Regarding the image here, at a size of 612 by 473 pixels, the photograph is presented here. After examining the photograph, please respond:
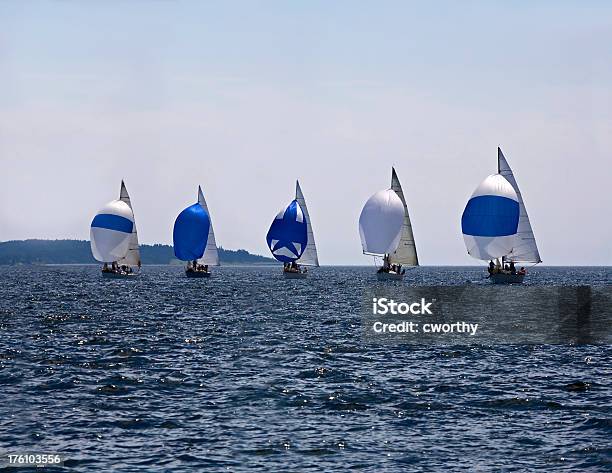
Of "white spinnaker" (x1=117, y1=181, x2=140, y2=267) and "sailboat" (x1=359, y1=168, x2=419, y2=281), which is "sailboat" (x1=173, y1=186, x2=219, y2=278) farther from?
"sailboat" (x1=359, y1=168, x2=419, y2=281)

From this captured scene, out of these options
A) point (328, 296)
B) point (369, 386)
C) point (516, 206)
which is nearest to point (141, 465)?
point (369, 386)

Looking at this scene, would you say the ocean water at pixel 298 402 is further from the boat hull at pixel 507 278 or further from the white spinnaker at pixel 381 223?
the white spinnaker at pixel 381 223

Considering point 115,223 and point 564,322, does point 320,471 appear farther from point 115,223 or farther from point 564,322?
point 115,223

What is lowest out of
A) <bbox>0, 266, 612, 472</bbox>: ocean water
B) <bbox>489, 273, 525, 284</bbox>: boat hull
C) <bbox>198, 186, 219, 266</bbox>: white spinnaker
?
<bbox>0, 266, 612, 472</bbox>: ocean water

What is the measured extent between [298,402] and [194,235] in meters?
92.6

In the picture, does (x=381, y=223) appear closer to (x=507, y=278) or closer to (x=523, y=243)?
(x=507, y=278)

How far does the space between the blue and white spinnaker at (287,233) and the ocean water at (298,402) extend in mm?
72758

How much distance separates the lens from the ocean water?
20250 mm

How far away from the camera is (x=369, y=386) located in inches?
1135

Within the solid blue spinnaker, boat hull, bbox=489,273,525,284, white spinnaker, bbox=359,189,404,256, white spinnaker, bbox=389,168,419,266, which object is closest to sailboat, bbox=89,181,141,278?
the solid blue spinnaker

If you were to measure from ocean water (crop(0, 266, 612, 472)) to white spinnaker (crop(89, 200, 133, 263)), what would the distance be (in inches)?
2777

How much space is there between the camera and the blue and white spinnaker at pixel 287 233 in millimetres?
118619

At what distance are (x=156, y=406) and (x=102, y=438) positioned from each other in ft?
12.7

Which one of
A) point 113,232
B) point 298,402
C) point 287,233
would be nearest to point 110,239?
point 113,232
